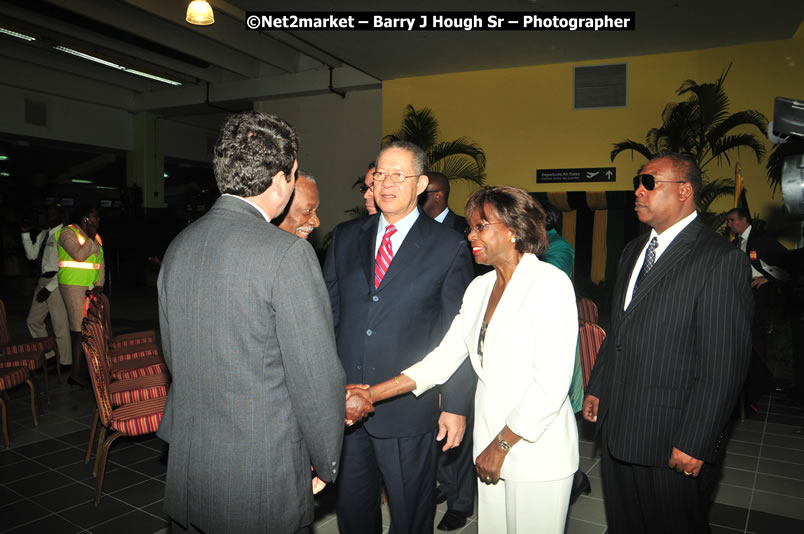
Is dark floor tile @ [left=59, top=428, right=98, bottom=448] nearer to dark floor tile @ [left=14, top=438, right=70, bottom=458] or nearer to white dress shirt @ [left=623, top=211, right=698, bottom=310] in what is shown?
dark floor tile @ [left=14, top=438, right=70, bottom=458]

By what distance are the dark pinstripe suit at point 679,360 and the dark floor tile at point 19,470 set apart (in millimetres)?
3843

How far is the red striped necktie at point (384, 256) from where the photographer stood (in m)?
2.32

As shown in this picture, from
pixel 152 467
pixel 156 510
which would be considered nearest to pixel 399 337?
pixel 156 510

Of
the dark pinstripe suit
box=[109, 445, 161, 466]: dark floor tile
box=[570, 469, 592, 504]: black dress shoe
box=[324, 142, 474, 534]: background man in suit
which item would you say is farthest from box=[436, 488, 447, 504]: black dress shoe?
box=[109, 445, 161, 466]: dark floor tile

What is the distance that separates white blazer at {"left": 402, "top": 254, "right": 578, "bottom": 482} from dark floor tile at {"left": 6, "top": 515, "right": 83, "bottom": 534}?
2.58 meters

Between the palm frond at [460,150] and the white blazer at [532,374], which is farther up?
the palm frond at [460,150]

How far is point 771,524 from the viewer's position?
3289 mm

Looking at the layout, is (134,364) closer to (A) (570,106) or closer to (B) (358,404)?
(B) (358,404)

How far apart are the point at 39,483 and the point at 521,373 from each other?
3571mm

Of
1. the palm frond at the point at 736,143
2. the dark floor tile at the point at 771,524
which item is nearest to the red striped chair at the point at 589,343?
the dark floor tile at the point at 771,524

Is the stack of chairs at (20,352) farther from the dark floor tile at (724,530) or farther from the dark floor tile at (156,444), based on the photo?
the dark floor tile at (724,530)

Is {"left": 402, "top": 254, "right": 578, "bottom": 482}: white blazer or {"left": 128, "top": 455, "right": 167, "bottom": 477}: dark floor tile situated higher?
{"left": 402, "top": 254, "right": 578, "bottom": 482}: white blazer

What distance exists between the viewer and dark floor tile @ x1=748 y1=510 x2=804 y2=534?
322 cm

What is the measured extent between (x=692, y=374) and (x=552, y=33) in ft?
23.5
